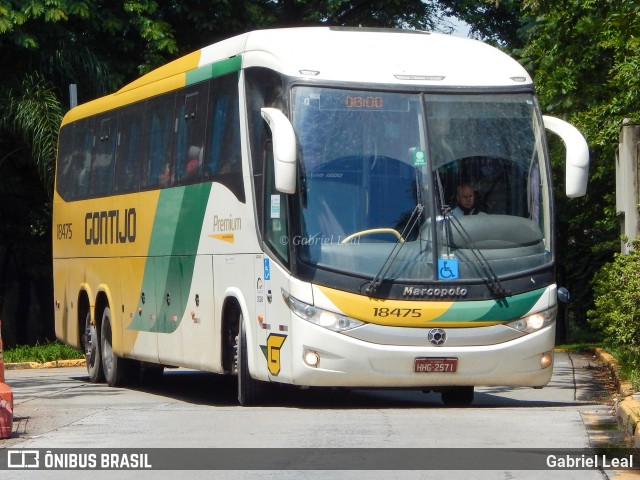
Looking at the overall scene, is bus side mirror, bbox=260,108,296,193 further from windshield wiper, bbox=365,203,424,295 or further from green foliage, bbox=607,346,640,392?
green foliage, bbox=607,346,640,392

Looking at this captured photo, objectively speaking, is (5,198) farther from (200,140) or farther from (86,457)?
(86,457)

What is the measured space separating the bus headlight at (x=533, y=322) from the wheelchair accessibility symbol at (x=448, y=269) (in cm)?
71

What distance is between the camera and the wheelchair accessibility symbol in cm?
1306

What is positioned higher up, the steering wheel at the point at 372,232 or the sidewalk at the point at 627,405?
the steering wheel at the point at 372,232

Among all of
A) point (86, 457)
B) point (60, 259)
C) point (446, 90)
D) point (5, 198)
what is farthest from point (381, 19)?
point (86, 457)

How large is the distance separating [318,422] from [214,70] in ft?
15.1

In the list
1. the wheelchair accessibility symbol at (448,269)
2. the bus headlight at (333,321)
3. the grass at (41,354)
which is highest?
the wheelchair accessibility symbol at (448,269)

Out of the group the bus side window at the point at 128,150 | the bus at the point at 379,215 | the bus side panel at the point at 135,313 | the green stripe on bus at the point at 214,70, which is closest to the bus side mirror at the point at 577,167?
the bus at the point at 379,215

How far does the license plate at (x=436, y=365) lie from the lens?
42.4ft

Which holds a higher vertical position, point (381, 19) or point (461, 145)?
point (381, 19)

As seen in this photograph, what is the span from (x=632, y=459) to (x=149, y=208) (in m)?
8.80

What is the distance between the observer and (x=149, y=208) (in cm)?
1717

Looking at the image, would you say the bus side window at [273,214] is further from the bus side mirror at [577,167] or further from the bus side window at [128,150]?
the bus side window at [128,150]

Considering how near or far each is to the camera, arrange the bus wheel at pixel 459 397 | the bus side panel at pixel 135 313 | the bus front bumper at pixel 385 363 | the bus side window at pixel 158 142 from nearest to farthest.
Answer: the bus front bumper at pixel 385 363 < the bus wheel at pixel 459 397 < the bus side window at pixel 158 142 < the bus side panel at pixel 135 313
